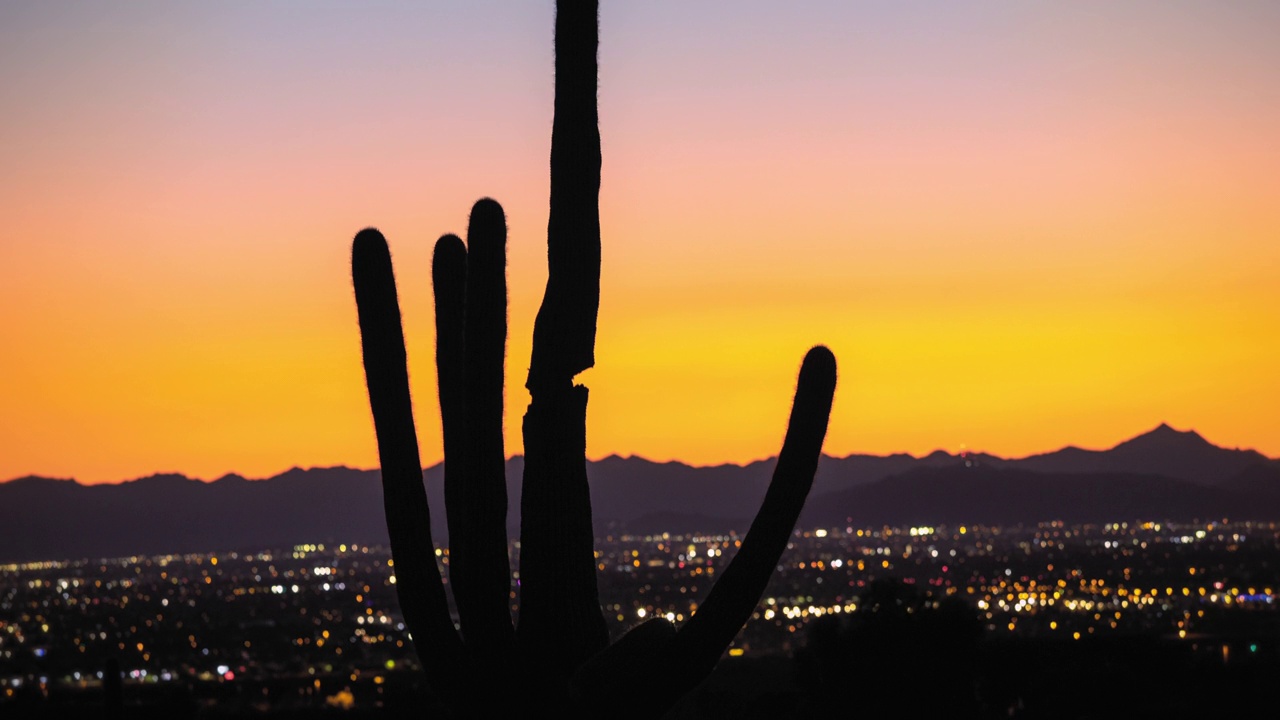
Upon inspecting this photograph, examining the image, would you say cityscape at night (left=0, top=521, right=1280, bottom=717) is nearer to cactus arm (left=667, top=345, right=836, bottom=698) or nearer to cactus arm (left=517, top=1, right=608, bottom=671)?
cactus arm (left=517, top=1, right=608, bottom=671)

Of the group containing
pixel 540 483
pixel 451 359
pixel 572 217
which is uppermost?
pixel 572 217

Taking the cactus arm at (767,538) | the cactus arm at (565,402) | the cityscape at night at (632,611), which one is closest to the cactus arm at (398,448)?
the cactus arm at (565,402)

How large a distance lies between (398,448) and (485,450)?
557mm

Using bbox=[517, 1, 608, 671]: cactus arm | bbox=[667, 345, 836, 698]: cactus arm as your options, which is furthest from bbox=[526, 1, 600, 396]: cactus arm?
bbox=[667, 345, 836, 698]: cactus arm

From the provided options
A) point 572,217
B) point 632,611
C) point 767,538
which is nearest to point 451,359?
point 572,217

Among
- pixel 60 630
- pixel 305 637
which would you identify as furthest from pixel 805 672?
pixel 60 630

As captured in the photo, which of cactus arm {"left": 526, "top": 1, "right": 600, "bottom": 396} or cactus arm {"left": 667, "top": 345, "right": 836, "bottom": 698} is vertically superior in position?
cactus arm {"left": 526, "top": 1, "right": 600, "bottom": 396}

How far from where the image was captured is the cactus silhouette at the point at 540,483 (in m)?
7.79

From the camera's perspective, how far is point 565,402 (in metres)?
8.34

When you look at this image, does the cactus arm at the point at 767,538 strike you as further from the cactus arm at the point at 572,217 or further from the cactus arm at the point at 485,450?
the cactus arm at the point at 572,217

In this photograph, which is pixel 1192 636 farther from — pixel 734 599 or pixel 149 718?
pixel 734 599

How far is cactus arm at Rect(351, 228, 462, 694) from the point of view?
794 centimetres

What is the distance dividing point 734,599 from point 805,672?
1666 cm

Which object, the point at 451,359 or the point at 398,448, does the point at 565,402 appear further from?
the point at 398,448
